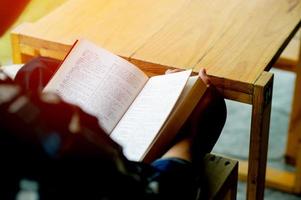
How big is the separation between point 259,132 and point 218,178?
146 millimetres

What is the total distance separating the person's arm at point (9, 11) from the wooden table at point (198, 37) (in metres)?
0.35

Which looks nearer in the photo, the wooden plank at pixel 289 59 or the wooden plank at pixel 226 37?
the wooden plank at pixel 226 37

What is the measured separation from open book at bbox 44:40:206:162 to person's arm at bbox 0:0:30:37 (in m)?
0.22

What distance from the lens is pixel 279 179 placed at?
1700mm

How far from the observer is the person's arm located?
767 millimetres

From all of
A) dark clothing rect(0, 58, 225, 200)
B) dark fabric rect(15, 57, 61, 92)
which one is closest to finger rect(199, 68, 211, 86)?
dark fabric rect(15, 57, 61, 92)

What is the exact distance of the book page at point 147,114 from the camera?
948 millimetres

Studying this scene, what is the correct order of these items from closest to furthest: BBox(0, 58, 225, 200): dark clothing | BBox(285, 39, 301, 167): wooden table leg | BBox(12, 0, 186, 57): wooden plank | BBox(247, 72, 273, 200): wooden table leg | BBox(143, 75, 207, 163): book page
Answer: BBox(0, 58, 225, 200): dark clothing < BBox(143, 75, 207, 163): book page < BBox(247, 72, 273, 200): wooden table leg < BBox(12, 0, 186, 57): wooden plank < BBox(285, 39, 301, 167): wooden table leg

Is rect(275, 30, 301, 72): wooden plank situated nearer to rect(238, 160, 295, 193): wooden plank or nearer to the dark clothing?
rect(238, 160, 295, 193): wooden plank

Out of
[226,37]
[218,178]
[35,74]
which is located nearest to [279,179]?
[226,37]

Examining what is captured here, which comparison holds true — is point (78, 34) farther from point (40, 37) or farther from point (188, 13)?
point (188, 13)

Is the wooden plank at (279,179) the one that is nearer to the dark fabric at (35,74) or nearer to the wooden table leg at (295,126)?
the wooden table leg at (295,126)

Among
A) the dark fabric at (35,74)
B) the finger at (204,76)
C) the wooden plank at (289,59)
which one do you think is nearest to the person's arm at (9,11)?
the dark fabric at (35,74)

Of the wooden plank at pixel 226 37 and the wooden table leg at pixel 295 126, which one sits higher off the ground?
the wooden plank at pixel 226 37
